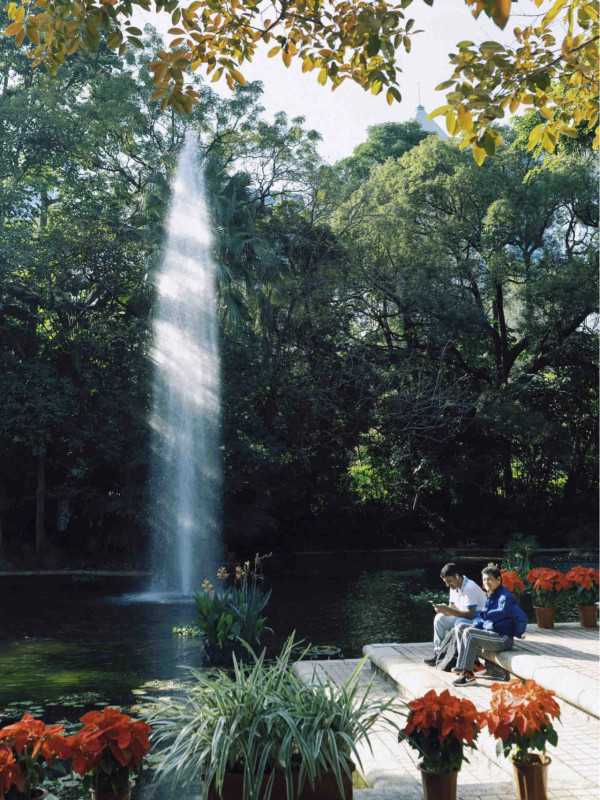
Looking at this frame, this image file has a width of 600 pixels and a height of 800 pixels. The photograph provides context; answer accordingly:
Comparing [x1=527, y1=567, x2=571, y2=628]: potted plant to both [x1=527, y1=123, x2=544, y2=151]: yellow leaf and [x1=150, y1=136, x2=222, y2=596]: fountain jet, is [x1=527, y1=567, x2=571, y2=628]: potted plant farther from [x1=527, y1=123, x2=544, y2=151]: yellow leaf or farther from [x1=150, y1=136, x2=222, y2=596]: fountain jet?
[x1=150, y1=136, x2=222, y2=596]: fountain jet

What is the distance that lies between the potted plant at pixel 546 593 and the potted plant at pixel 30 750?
6.17 meters

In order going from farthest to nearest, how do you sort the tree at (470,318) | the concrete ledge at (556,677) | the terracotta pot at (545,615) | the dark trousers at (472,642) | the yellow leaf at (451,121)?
the tree at (470,318), the terracotta pot at (545,615), the dark trousers at (472,642), the concrete ledge at (556,677), the yellow leaf at (451,121)

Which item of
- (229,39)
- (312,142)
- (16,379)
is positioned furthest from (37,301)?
(229,39)

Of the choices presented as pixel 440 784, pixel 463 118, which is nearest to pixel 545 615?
pixel 440 784

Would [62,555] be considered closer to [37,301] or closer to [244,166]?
[37,301]

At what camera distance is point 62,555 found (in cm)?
1873

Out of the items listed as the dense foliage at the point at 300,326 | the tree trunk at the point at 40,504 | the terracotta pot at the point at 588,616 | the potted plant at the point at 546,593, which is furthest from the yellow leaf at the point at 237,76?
the tree trunk at the point at 40,504

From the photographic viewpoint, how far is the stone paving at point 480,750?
148 inches

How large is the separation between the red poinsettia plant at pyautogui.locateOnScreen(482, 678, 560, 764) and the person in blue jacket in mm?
2871

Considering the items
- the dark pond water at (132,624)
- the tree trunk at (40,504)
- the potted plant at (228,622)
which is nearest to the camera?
the dark pond water at (132,624)

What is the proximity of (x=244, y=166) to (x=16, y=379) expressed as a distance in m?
8.28

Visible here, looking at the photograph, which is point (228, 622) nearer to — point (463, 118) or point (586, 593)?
point (586, 593)

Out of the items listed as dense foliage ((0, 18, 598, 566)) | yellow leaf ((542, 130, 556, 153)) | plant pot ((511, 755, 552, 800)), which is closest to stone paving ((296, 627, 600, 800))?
plant pot ((511, 755, 552, 800))

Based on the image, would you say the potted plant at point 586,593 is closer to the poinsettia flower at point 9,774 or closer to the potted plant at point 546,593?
the potted plant at point 546,593
